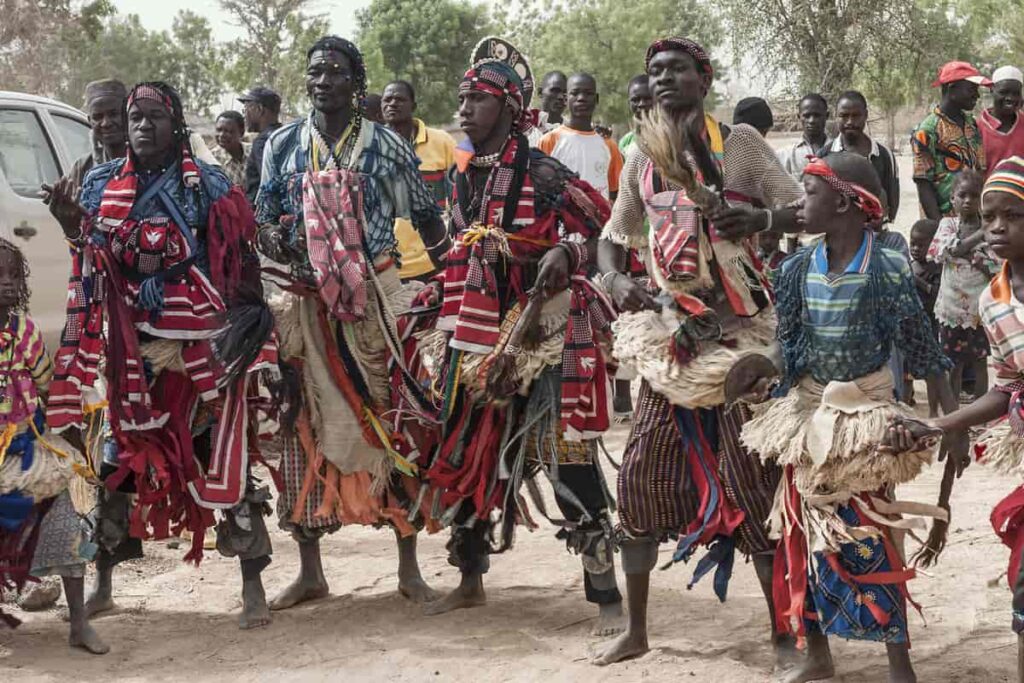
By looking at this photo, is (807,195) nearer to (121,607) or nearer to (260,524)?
(260,524)

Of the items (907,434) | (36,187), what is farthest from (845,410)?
(36,187)

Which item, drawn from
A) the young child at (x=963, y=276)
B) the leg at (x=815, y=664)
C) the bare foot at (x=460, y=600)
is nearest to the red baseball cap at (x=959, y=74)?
the young child at (x=963, y=276)

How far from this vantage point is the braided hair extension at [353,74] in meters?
5.47

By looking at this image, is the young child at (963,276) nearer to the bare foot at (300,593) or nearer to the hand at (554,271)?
the hand at (554,271)

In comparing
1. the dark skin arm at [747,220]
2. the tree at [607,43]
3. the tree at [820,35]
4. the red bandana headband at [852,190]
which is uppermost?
the tree at [607,43]

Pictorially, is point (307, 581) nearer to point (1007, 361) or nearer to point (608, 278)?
point (608, 278)

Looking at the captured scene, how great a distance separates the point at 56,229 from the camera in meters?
8.92

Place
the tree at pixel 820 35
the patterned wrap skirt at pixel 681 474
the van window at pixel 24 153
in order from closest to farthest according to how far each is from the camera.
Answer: the patterned wrap skirt at pixel 681 474, the van window at pixel 24 153, the tree at pixel 820 35

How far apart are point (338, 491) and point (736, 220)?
2.23 meters

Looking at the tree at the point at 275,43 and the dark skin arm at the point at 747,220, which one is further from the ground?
the tree at the point at 275,43

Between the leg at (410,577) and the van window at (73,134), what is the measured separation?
184 inches

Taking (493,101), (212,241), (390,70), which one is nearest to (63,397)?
(212,241)

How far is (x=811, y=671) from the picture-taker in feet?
14.4

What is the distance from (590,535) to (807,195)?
1.71m
